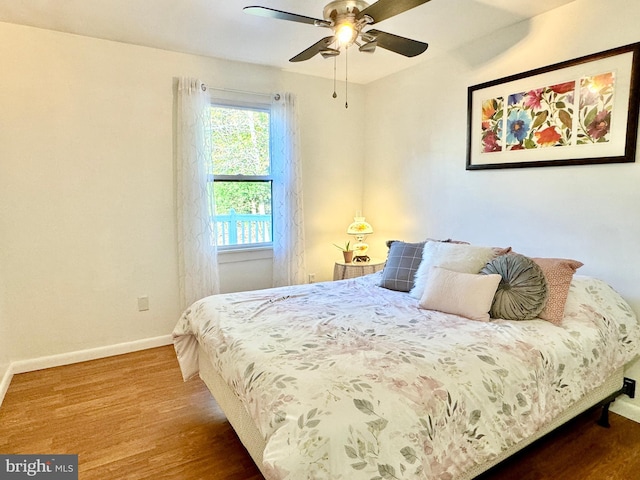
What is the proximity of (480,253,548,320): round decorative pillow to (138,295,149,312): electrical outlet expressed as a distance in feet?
8.95

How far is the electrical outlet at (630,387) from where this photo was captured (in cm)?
227

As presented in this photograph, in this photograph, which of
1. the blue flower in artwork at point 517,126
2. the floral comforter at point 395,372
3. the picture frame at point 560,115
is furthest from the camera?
the blue flower in artwork at point 517,126

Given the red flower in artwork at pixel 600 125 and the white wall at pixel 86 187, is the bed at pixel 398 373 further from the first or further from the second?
the white wall at pixel 86 187

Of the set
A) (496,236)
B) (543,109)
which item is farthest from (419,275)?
(543,109)

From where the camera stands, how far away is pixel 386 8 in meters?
1.79

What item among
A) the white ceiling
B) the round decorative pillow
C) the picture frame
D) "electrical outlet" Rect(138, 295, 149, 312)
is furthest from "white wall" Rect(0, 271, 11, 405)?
the picture frame

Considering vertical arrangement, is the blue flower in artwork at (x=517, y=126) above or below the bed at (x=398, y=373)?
above

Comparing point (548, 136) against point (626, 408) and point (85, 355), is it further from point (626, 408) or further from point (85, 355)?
point (85, 355)

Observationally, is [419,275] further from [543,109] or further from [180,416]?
[180,416]

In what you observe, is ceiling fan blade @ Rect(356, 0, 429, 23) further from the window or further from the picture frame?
the window

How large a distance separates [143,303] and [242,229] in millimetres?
1099

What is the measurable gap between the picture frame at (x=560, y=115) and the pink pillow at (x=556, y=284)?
0.71 meters

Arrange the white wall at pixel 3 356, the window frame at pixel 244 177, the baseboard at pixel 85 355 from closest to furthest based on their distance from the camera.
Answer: the white wall at pixel 3 356
the baseboard at pixel 85 355
the window frame at pixel 244 177

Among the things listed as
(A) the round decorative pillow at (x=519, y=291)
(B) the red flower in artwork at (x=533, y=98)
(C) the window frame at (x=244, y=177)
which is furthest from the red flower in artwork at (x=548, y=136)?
(C) the window frame at (x=244, y=177)
